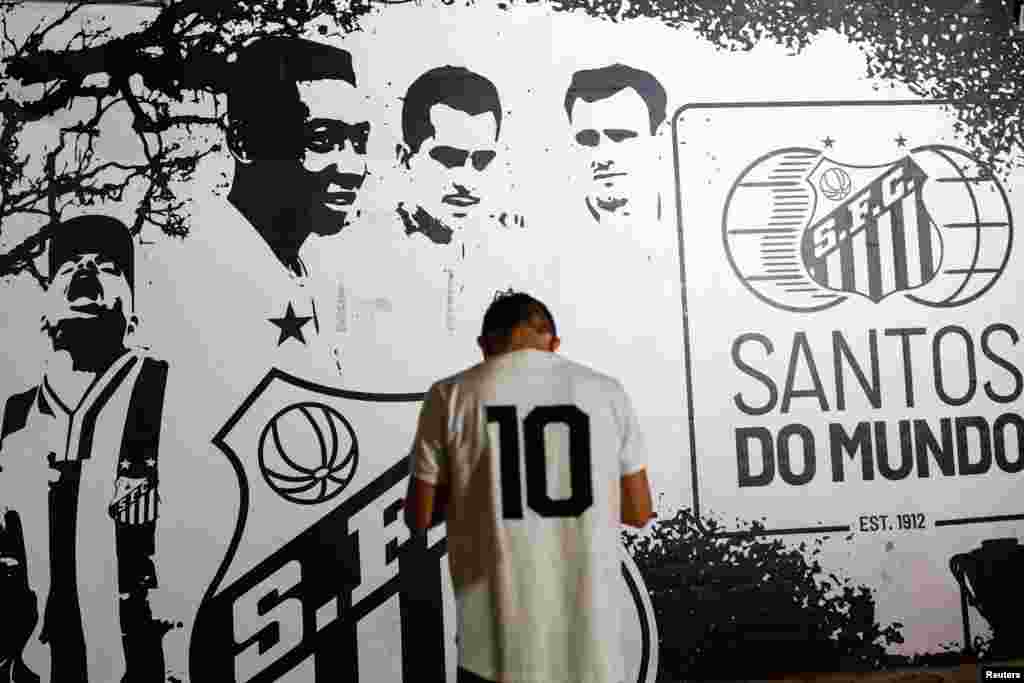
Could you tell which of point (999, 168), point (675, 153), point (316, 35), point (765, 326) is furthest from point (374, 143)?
point (999, 168)

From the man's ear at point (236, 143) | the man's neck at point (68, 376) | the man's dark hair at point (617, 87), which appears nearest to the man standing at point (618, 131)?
the man's dark hair at point (617, 87)

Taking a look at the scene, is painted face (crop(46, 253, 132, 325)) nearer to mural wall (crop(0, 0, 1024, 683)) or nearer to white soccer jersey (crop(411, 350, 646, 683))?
mural wall (crop(0, 0, 1024, 683))

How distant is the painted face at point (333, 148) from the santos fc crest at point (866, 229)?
145cm

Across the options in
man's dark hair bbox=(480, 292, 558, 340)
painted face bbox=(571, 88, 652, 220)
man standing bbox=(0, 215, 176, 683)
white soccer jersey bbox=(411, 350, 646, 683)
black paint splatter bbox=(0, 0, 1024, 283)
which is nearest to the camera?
white soccer jersey bbox=(411, 350, 646, 683)

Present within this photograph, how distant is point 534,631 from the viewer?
1.71 metres

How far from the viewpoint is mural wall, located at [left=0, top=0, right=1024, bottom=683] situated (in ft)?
9.62

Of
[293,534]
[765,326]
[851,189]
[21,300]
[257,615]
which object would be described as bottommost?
[257,615]

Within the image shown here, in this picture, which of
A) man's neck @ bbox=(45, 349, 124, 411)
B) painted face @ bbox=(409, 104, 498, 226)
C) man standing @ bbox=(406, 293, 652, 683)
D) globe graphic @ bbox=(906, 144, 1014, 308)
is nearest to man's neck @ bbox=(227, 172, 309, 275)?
painted face @ bbox=(409, 104, 498, 226)

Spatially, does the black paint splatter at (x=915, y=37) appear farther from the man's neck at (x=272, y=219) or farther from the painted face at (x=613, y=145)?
the man's neck at (x=272, y=219)

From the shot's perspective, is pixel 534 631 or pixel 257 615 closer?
pixel 534 631

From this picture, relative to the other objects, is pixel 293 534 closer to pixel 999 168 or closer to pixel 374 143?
pixel 374 143

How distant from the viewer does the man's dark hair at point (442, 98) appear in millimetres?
3086

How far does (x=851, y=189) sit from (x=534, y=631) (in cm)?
233

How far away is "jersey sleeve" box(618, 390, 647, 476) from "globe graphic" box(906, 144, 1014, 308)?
192 cm
